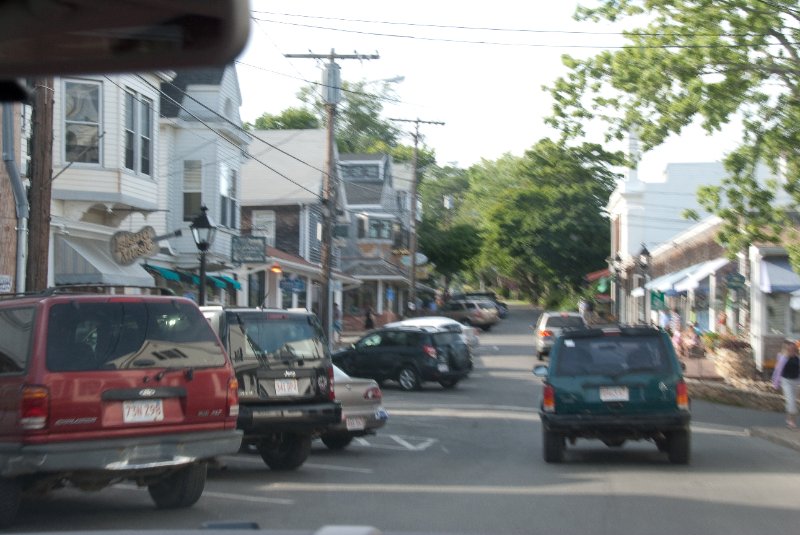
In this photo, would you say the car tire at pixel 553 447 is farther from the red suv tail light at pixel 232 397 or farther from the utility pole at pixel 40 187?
the utility pole at pixel 40 187

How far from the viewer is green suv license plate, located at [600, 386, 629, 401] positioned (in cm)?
1409

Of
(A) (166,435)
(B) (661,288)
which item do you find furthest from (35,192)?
(B) (661,288)

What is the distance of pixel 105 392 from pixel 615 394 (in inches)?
274

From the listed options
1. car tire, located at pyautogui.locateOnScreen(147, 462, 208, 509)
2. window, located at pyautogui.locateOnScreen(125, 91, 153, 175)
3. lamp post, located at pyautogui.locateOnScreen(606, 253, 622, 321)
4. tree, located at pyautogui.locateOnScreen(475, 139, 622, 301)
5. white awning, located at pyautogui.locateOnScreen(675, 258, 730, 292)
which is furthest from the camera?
tree, located at pyautogui.locateOnScreen(475, 139, 622, 301)

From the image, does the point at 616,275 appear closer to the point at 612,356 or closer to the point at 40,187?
the point at 612,356

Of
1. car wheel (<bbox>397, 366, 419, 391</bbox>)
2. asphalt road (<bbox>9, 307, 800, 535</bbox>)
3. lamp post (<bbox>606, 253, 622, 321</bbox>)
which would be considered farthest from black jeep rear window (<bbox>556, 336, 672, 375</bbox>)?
lamp post (<bbox>606, 253, 622, 321</bbox>)

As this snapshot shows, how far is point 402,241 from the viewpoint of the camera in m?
74.6

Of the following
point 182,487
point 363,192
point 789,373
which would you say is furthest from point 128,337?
point 363,192

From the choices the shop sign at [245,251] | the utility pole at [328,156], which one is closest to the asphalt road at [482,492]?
the shop sign at [245,251]

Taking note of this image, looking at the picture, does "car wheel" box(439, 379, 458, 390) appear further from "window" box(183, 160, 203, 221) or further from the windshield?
the windshield

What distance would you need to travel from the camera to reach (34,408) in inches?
363

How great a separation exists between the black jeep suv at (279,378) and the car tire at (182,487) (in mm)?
2005

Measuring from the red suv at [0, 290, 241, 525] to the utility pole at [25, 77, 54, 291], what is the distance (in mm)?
4456

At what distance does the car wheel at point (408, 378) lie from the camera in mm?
28172
